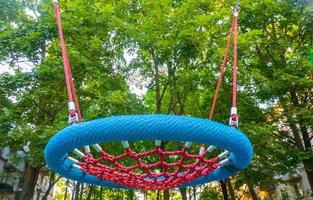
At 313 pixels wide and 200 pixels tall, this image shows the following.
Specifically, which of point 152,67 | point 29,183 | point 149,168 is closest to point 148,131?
point 149,168

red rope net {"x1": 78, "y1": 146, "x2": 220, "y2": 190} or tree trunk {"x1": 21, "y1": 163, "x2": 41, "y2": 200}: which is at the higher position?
tree trunk {"x1": 21, "y1": 163, "x2": 41, "y2": 200}

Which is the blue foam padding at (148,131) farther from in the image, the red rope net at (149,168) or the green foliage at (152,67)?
the green foliage at (152,67)

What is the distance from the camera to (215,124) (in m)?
3.71

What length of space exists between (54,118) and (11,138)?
3.09m

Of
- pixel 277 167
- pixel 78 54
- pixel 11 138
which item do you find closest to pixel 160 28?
pixel 78 54

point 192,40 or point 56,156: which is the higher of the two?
point 192,40

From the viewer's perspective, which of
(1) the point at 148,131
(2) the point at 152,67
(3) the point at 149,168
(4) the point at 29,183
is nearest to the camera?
(1) the point at 148,131

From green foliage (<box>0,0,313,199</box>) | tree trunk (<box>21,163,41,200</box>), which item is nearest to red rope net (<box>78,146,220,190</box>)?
green foliage (<box>0,0,313,199</box>)

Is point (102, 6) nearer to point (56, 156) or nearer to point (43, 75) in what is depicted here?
point (43, 75)

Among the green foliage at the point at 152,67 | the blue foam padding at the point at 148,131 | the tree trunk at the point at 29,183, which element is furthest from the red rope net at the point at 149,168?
the tree trunk at the point at 29,183

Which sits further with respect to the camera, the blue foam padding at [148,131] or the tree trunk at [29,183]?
the tree trunk at [29,183]

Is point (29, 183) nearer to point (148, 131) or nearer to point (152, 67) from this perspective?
point (152, 67)

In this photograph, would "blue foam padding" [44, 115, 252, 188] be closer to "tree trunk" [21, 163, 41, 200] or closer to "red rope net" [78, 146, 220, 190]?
"red rope net" [78, 146, 220, 190]

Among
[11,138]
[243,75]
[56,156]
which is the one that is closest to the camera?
[56,156]
